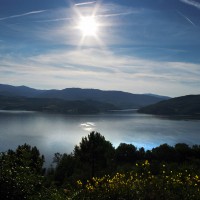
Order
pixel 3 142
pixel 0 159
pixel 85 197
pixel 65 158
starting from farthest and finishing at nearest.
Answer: pixel 3 142, pixel 65 158, pixel 0 159, pixel 85 197

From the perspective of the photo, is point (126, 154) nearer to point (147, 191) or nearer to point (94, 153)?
point (94, 153)

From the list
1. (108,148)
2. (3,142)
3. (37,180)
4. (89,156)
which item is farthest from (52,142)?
(37,180)

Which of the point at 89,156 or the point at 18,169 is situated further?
the point at 89,156

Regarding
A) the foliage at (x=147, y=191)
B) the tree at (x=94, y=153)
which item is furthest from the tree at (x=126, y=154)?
the foliage at (x=147, y=191)

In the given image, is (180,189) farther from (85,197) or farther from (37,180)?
(37,180)

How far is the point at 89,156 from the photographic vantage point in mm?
71562

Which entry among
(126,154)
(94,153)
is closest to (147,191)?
(94,153)

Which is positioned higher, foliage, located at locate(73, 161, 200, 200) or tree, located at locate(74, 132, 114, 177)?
foliage, located at locate(73, 161, 200, 200)

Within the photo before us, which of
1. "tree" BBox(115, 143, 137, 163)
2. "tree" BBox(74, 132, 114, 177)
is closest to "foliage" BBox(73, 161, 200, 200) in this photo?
"tree" BBox(74, 132, 114, 177)

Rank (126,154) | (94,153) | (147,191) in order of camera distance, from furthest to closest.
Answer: (126,154)
(94,153)
(147,191)

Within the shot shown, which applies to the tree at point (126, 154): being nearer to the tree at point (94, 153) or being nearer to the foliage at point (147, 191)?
the tree at point (94, 153)

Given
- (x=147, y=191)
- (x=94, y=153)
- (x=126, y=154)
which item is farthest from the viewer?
(x=126, y=154)

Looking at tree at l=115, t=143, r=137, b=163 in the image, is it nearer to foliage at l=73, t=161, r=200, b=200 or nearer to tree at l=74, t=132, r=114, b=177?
tree at l=74, t=132, r=114, b=177

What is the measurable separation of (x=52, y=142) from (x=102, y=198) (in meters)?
136
